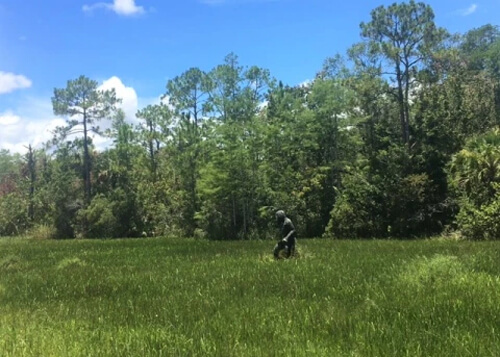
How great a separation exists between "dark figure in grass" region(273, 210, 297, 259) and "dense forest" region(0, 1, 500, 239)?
32.8ft

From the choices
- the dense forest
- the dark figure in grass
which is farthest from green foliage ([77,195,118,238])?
the dark figure in grass

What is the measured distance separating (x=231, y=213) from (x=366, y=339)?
30545mm

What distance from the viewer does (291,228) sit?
15.4m

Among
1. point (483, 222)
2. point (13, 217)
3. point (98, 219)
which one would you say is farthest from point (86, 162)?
point (483, 222)

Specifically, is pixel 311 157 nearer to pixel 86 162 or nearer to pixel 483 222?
pixel 483 222

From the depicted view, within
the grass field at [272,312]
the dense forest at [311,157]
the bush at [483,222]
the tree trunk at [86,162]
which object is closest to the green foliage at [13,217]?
the dense forest at [311,157]

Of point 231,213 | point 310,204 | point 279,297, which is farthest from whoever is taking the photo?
point 231,213

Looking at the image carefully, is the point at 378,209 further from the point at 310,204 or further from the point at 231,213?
the point at 231,213

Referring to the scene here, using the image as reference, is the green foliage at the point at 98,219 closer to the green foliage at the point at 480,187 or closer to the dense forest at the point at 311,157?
the dense forest at the point at 311,157

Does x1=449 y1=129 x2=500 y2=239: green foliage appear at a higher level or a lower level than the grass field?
higher

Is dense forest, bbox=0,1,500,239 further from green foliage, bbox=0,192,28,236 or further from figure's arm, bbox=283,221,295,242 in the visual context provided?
figure's arm, bbox=283,221,295,242

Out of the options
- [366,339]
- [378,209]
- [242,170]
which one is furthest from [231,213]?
[366,339]

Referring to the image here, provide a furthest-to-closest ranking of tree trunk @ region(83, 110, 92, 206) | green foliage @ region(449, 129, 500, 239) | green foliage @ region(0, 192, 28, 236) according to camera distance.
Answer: green foliage @ region(0, 192, 28, 236) < tree trunk @ region(83, 110, 92, 206) < green foliage @ region(449, 129, 500, 239)

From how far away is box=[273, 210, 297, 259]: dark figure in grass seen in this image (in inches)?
602
